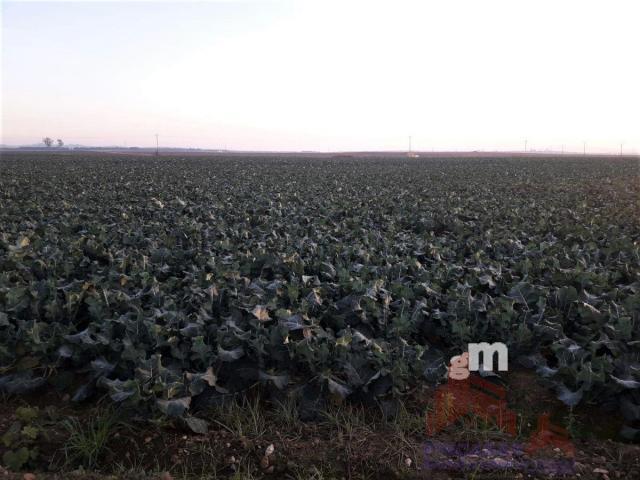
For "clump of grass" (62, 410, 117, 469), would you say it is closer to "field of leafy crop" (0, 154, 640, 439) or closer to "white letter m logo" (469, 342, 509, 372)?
"field of leafy crop" (0, 154, 640, 439)

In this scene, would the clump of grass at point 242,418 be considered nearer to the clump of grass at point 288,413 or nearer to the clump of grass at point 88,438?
the clump of grass at point 288,413

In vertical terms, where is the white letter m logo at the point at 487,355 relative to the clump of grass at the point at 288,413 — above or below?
above

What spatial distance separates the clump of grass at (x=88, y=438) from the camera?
344cm

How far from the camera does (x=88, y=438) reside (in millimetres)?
3551

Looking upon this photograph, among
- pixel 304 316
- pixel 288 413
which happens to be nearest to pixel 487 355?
pixel 304 316

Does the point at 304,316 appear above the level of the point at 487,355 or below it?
above

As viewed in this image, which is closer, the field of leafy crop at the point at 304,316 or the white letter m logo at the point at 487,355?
the field of leafy crop at the point at 304,316

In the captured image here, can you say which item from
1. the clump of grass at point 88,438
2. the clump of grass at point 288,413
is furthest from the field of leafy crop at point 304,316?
the clump of grass at point 88,438

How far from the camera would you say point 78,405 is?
4.09 m

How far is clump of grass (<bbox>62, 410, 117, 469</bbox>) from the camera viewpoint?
3.44 metres

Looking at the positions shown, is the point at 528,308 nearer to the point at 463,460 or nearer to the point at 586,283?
the point at 586,283

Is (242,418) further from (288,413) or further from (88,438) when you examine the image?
(88,438)

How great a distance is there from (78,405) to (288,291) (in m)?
2.22

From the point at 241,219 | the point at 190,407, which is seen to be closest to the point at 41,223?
the point at 241,219
